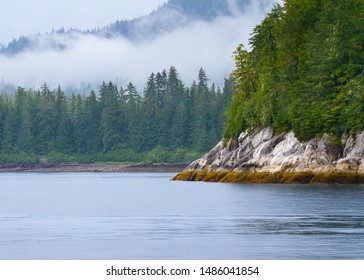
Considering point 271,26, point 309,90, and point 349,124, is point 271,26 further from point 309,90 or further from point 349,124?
point 349,124

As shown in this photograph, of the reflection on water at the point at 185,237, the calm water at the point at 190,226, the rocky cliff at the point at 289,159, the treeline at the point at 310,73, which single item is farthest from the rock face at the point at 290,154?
the reflection on water at the point at 185,237

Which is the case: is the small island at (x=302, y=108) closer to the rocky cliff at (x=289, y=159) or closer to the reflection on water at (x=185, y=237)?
the rocky cliff at (x=289, y=159)

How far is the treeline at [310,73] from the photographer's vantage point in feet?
316

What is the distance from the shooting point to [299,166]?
9381cm

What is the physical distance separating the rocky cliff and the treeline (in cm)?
140

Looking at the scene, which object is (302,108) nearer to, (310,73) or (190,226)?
(310,73)

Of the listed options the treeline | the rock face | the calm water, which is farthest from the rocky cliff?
the calm water

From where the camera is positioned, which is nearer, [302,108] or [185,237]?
[185,237]

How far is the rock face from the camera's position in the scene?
9031 cm

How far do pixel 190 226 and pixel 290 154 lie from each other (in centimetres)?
4708

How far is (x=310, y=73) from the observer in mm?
102688

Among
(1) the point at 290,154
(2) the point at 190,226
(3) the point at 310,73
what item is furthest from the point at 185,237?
(3) the point at 310,73

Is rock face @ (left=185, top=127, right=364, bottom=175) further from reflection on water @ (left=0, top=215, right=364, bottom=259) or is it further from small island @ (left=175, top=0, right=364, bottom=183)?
reflection on water @ (left=0, top=215, right=364, bottom=259)
